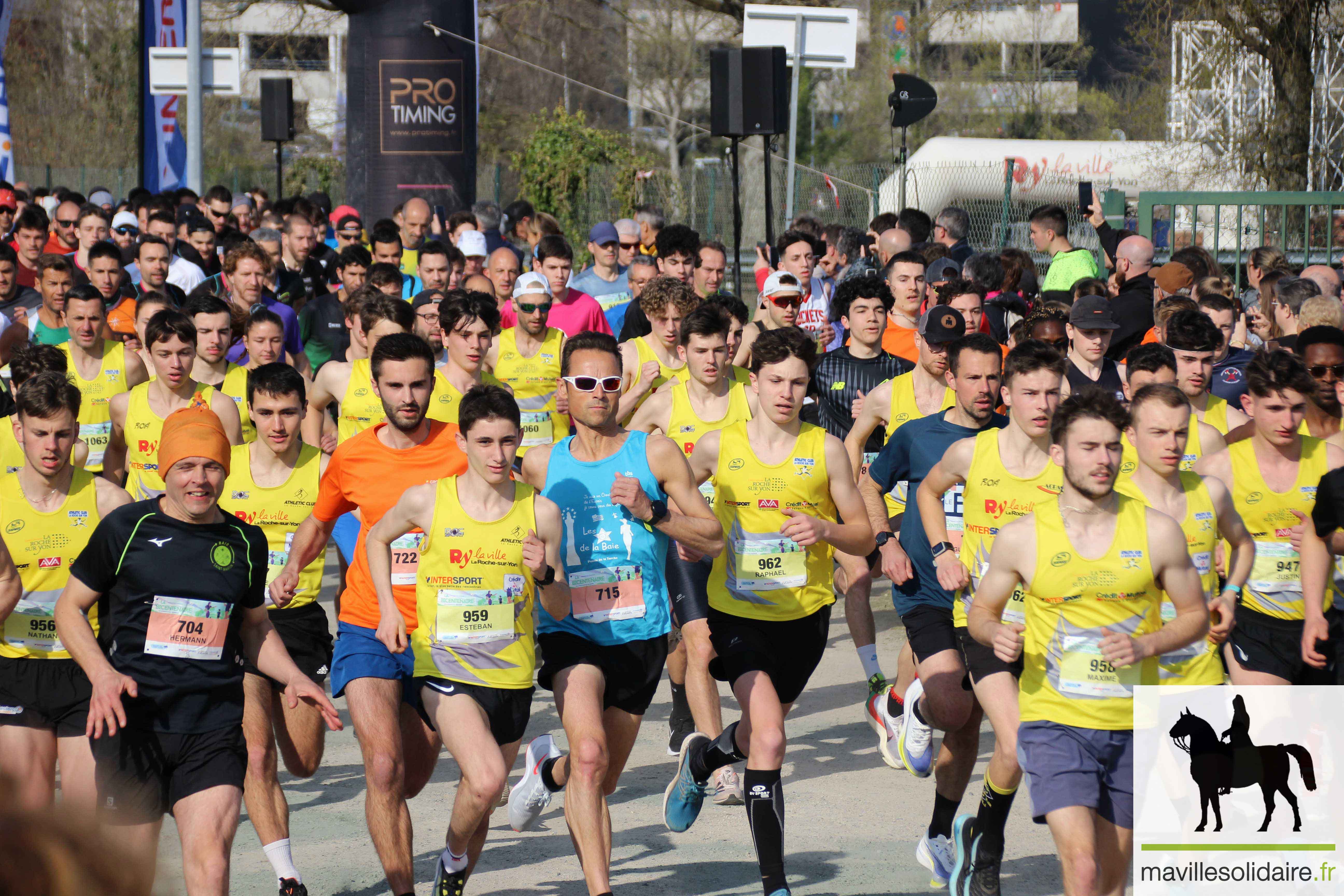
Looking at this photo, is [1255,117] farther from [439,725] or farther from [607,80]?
[607,80]

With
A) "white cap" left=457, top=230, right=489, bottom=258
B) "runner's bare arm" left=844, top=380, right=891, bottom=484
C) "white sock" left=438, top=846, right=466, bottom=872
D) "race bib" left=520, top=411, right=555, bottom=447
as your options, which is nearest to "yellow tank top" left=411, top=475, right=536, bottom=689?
"white sock" left=438, top=846, right=466, bottom=872

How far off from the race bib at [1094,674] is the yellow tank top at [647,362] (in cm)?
396

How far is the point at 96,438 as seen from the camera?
7645 mm

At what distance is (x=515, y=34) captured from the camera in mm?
28156

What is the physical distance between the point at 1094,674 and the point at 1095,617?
17cm

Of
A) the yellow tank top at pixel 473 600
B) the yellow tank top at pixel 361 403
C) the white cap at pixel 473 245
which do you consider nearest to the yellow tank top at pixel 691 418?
the yellow tank top at pixel 361 403

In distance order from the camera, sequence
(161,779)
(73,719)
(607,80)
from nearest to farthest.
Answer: (161,779) → (73,719) → (607,80)

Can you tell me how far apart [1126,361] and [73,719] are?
15.0 feet

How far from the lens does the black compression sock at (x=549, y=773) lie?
5.38 meters

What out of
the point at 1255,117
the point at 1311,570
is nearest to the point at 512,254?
the point at 1311,570

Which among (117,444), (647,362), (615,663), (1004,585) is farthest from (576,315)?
(1004,585)

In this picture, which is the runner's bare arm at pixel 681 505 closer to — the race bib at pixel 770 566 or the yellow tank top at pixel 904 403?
the race bib at pixel 770 566

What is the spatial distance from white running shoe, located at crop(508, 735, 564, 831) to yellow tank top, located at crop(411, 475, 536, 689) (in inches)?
14.6

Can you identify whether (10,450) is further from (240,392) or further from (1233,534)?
(1233,534)
